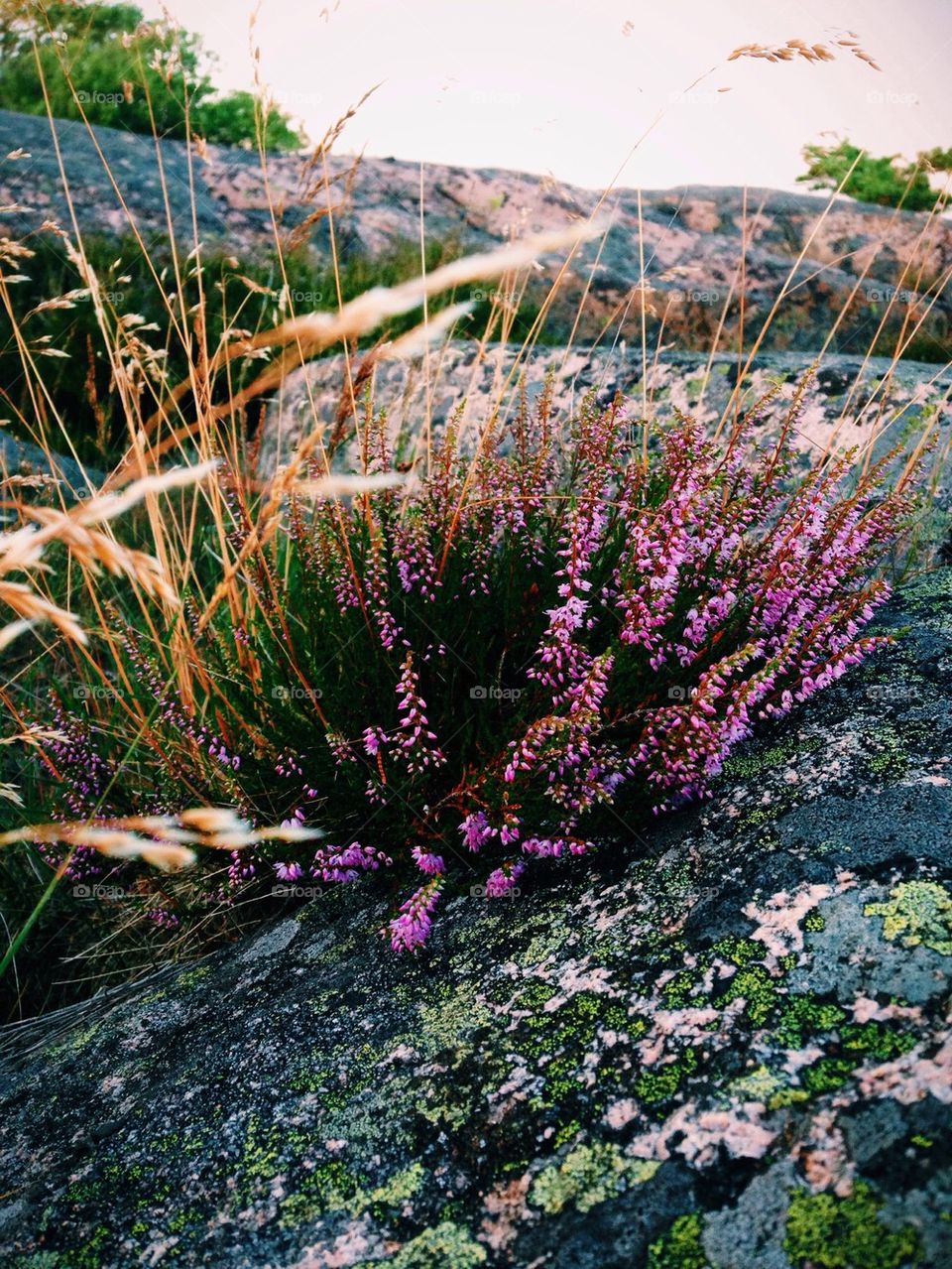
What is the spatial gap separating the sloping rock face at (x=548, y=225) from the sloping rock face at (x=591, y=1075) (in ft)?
17.9

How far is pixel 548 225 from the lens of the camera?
9.65 metres

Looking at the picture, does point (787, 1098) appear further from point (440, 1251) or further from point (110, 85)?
point (110, 85)

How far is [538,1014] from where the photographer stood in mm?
1604

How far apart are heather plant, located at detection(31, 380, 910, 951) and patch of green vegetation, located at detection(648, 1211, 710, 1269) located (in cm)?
78

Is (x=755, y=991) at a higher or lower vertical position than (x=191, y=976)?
higher

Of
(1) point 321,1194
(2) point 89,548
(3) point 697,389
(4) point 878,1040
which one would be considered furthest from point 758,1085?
(3) point 697,389

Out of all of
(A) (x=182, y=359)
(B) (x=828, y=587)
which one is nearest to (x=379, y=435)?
(B) (x=828, y=587)

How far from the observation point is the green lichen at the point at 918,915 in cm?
139

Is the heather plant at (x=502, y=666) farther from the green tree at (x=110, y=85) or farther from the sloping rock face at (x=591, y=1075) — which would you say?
the green tree at (x=110, y=85)

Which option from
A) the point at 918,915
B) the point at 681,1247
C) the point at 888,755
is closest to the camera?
the point at 681,1247

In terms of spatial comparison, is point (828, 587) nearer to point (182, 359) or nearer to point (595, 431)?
point (595, 431)

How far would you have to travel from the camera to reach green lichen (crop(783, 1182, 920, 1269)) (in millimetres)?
986

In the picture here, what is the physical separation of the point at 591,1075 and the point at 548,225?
381 inches

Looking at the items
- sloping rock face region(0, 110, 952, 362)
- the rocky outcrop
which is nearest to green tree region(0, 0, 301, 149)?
sloping rock face region(0, 110, 952, 362)
